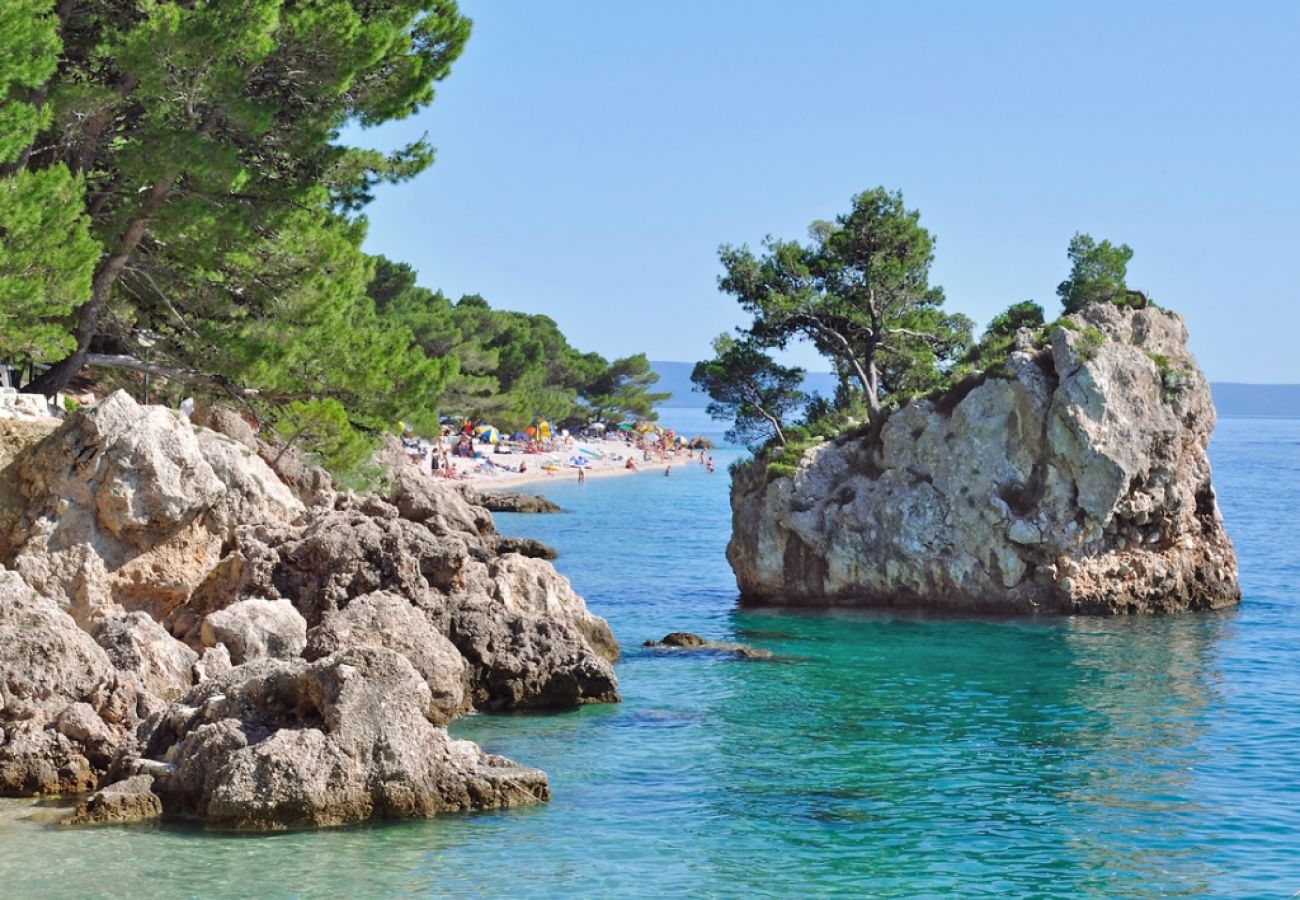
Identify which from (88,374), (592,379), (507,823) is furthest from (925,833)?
(592,379)

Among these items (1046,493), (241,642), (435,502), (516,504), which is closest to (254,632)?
(241,642)

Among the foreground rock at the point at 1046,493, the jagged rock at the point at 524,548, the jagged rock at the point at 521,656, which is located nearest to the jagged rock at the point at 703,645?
the foreground rock at the point at 1046,493

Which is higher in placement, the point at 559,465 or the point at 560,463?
the point at 560,463

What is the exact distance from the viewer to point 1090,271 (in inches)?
1650

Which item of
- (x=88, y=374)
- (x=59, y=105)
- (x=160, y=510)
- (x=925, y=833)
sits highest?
(x=59, y=105)

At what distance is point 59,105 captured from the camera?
25.2 meters

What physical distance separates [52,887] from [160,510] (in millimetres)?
8336

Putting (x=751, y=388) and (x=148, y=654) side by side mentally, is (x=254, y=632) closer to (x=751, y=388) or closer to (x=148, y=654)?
(x=148, y=654)

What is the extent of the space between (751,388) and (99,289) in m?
19.5

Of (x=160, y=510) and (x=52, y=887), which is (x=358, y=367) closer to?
(x=160, y=510)

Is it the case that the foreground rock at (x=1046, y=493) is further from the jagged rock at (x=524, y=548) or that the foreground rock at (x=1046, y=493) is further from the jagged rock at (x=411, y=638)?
the jagged rock at (x=411, y=638)

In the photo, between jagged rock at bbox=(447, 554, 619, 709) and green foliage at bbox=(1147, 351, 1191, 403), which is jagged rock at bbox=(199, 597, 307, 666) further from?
green foliage at bbox=(1147, 351, 1191, 403)

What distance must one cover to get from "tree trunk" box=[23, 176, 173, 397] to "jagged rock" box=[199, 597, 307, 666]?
954cm

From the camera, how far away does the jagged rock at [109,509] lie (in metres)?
20.7
